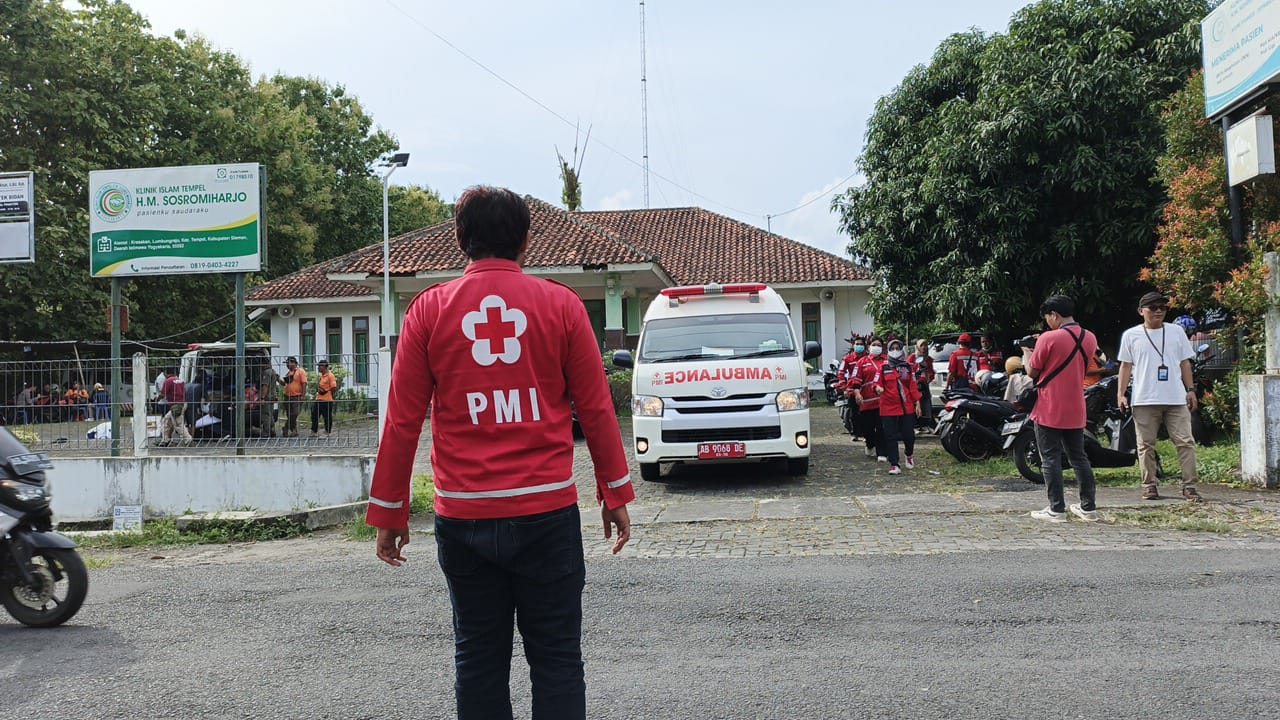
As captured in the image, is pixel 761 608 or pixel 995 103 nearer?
pixel 761 608

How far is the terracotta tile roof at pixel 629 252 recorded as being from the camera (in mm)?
23625

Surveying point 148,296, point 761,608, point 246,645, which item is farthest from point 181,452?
point 148,296

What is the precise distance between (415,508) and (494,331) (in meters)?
7.08

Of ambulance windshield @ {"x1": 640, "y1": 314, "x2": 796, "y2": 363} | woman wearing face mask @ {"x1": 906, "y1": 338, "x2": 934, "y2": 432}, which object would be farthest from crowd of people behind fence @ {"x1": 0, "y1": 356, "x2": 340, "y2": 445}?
woman wearing face mask @ {"x1": 906, "y1": 338, "x2": 934, "y2": 432}

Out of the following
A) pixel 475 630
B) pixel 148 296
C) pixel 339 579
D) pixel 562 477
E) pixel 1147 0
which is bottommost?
pixel 339 579

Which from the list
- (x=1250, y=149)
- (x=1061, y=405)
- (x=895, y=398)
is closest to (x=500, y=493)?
(x=1061, y=405)

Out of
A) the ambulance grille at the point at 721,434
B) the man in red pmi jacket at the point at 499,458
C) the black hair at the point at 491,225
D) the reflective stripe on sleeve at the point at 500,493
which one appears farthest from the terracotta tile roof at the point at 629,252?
the reflective stripe on sleeve at the point at 500,493

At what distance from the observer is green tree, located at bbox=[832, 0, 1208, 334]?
50.7 feet

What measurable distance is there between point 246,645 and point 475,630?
274cm

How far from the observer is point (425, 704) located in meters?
3.93

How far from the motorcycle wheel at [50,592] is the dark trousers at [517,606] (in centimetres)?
385

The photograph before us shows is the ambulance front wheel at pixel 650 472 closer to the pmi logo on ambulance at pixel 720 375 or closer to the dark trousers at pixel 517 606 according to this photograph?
→ the pmi logo on ambulance at pixel 720 375

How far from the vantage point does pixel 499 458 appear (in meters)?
2.79

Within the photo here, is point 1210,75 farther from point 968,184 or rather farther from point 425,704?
point 425,704
